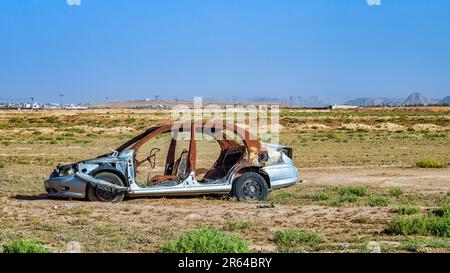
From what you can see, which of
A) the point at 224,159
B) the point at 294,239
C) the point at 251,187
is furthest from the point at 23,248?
the point at 224,159

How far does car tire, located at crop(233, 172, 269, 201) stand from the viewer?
14094 mm

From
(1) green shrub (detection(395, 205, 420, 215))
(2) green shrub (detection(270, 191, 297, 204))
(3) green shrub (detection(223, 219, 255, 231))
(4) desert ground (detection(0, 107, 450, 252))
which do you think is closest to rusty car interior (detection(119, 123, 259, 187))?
(4) desert ground (detection(0, 107, 450, 252))

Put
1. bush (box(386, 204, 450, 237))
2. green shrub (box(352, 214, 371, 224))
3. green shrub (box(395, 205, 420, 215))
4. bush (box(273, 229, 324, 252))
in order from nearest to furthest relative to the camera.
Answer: bush (box(273, 229, 324, 252)) → bush (box(386, 204, 450, 237)) → green shrub (box(352, 214, 371, 224)) → green shrub (box(395, 205, 420, 215))

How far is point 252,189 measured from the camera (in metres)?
14.2

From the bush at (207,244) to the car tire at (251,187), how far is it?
550cm

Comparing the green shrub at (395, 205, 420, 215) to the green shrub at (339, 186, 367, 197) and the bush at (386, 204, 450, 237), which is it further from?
the green shrub at (339, 186, 367, 197)

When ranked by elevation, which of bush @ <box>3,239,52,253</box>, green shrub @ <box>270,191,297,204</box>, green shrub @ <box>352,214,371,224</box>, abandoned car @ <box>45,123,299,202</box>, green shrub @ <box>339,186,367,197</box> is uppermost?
abandoned car @ <box>45,123,299,202</box>

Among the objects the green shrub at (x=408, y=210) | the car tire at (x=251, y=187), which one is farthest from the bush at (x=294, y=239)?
the car tire at (x=251, y=187)

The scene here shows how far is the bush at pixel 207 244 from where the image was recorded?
8.11 metres

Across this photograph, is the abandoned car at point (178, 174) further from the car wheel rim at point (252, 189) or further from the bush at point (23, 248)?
the bush at point (23, 248)

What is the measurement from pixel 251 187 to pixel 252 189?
4cm
